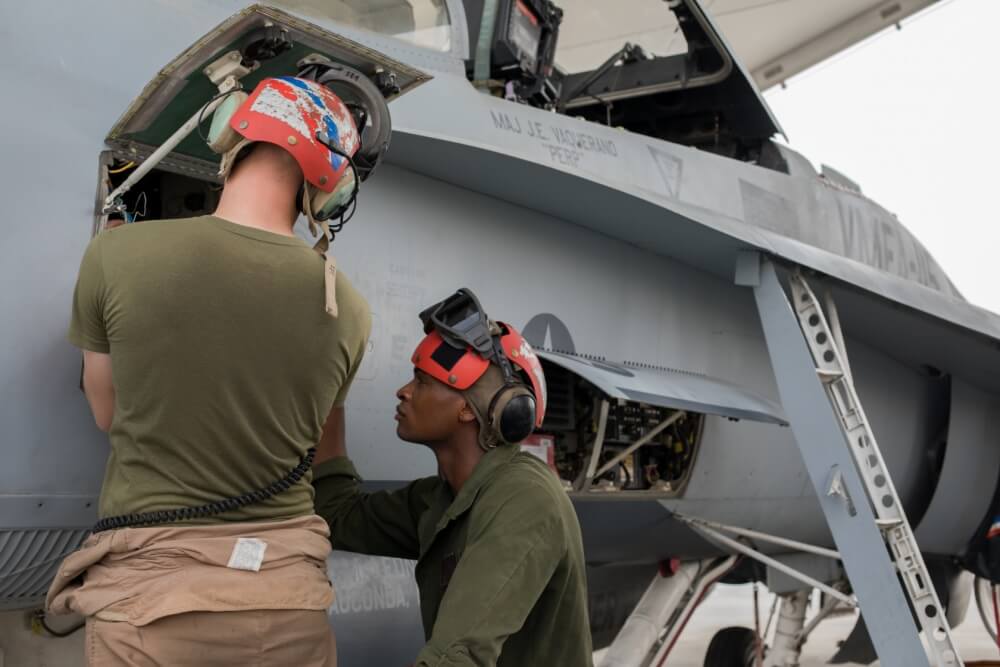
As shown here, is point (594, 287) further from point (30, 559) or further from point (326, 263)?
point (30, 559)

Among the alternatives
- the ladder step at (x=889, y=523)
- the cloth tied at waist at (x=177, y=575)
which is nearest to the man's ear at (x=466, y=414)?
the cloth tied at waist at (x=177, y=575)

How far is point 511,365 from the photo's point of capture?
8.46 ft

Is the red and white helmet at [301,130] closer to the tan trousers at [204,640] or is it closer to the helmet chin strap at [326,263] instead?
the helmet chin strap at [326,263]

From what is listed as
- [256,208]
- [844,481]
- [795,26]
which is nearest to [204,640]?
[256,208]

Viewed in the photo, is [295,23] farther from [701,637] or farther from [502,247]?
[701,637]

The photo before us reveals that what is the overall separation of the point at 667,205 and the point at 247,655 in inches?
97.0

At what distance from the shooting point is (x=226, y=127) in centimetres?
201

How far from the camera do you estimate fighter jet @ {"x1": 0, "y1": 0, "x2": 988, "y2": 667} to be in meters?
2.22

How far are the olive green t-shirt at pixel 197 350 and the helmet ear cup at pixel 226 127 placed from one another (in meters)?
0.21

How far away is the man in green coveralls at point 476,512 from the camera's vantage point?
6.63ft

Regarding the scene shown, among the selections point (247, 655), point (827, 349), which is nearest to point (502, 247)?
point (827, 349)

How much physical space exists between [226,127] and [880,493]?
301cm

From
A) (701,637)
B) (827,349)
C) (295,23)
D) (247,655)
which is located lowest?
(701,637)

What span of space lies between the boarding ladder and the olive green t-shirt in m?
2.61
